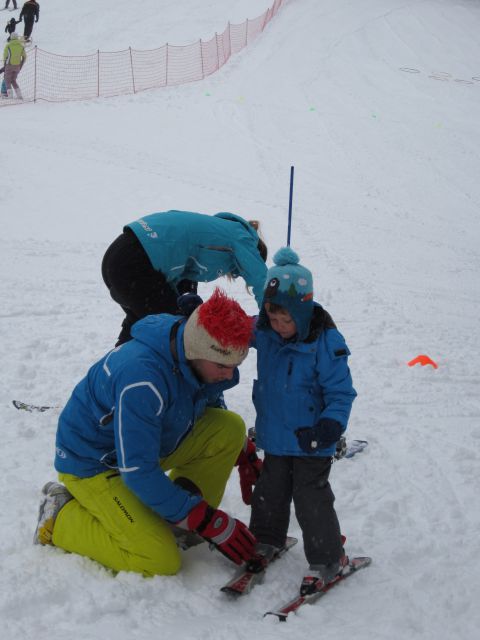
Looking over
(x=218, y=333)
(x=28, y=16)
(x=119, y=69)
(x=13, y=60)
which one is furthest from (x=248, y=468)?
(x=28, y=16)

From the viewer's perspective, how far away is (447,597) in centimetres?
303

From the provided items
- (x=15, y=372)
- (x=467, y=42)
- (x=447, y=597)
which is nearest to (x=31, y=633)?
(x=447, y=597)

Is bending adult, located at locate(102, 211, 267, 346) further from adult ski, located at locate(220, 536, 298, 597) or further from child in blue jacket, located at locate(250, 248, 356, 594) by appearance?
adult ski, located at locate(220, 536, 298, 597)

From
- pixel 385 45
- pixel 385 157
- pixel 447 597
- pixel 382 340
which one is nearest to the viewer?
pixel 447 597

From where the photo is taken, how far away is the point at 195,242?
4.07 meters

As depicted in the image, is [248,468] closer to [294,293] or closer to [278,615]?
[278,615]

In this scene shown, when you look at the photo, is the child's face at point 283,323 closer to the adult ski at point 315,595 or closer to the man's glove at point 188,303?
the man's glove at point 188,303

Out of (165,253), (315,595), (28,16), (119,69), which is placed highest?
(28,16)

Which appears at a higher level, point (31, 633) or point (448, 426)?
point (31, 633)

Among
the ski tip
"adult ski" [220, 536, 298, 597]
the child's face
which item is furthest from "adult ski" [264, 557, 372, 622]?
the child's face

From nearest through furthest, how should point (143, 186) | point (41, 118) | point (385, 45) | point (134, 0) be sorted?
1. point (143, 186)
2. point (41, 118)
3. point (385, 45)
4. point (134, 0)

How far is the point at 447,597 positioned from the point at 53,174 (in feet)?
31.6

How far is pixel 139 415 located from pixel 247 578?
0.87 meters

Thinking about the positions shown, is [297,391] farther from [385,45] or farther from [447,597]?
[385,45]
